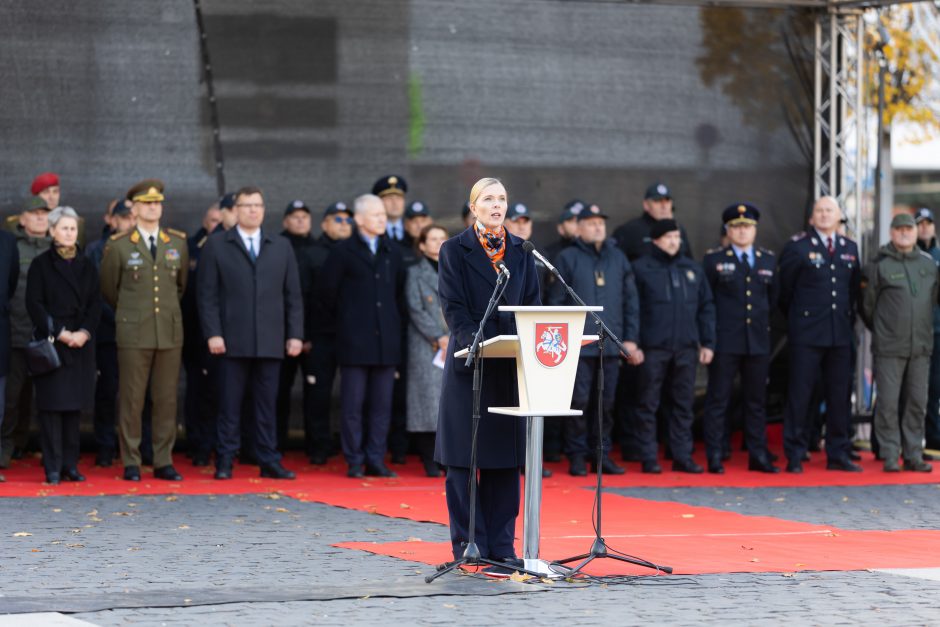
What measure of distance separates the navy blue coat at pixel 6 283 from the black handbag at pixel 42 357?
0.30 m

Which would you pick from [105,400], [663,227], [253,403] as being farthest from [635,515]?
[105,400]

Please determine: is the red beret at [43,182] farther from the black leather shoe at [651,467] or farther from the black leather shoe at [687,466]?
the black leather shoe at [687,466]

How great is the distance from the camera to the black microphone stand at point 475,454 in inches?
243

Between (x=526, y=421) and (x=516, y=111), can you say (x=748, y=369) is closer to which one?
(x=516, y=111)

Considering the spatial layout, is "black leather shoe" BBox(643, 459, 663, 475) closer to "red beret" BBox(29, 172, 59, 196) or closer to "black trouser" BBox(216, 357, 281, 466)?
"black trouser" BBox(216, 357, 281, 466)

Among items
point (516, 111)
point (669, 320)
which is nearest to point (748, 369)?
point (669, 320)

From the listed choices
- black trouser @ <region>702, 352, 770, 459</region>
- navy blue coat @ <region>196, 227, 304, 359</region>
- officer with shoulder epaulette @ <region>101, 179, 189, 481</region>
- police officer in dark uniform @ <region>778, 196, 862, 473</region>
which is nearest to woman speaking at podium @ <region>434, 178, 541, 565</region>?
navy blue coat @ <region>196, 227, 304, 359</region>

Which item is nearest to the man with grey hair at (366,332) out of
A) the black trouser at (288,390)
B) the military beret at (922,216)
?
the black trouser at (288,390)

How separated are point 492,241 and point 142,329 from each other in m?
4.42

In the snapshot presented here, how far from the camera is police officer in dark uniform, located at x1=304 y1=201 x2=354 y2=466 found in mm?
11422

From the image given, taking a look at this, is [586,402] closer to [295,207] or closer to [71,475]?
[295,207]

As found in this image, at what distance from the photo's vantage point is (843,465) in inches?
465

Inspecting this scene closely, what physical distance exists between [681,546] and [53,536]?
3.06m

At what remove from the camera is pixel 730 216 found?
1187 cm
